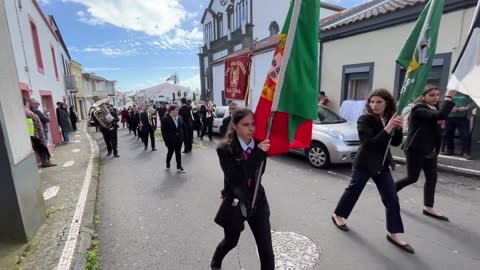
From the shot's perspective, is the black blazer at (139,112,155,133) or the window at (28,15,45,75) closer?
the black blazer at (139,112,155,133)

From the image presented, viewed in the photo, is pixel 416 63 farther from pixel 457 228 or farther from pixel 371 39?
pixel 371 39

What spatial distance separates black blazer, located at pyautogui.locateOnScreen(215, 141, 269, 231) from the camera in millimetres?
2072

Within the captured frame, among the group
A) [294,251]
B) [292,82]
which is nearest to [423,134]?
[294,251]

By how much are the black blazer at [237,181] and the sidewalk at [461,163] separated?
5.97m

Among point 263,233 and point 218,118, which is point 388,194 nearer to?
point 263,233

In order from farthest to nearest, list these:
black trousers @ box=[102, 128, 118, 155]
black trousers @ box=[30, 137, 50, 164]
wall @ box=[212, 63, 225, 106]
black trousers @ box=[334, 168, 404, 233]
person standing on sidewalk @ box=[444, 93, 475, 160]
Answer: wall @ box=[212, 63, 225, 106] → black trousers @ box=[102, 128, 118, 155] → black trousers @ box=[30, 137, 50, 164] → person standing on sidewalk @ box=[444, 93, 475, 160] → black trousers @ box=[334, 168, 404, 233]

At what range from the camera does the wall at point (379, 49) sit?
7273 mm

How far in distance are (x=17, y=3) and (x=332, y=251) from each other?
1145 cm

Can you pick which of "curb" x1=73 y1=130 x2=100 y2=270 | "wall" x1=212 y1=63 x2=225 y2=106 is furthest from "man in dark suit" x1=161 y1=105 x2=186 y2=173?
"wall" x1=212 y1=63 x2=225 y2=106

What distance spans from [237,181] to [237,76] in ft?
14.4

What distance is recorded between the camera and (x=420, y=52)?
299 cm

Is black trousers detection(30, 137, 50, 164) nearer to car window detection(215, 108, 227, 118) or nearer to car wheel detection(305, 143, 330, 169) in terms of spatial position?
car wheel detection(305, 143, 330, 169)

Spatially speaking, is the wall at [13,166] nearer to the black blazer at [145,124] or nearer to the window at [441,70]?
the black blazer at [145,124]

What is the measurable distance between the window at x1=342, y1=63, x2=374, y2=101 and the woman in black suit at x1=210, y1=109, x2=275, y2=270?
879 cm
